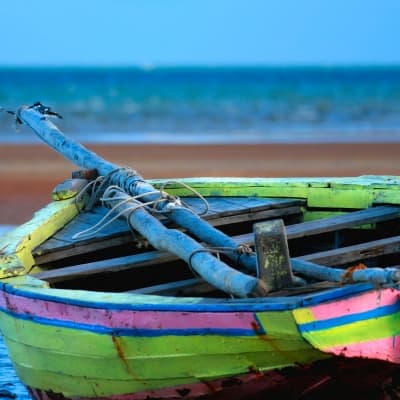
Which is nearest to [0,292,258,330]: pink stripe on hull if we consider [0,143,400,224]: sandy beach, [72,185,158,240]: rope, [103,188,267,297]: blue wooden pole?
[103,188,267,297]: blue wooden pole

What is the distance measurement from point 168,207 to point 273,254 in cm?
122

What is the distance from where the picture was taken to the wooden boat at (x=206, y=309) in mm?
3572

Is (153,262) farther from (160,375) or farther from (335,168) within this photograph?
(335,168)

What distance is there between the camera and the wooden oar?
3882 millimetres

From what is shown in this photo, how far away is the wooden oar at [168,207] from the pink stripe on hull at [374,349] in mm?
354

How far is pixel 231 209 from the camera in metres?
5.29

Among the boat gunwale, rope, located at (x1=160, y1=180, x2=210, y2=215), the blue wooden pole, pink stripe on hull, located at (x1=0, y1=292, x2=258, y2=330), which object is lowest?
pink stripe on hull, located at (x1=0, y1=292, x2=258, y2=330)

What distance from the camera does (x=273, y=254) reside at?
373 centimetres

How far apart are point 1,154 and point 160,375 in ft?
39.4

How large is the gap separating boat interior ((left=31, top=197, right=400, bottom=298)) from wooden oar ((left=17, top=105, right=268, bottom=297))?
159 mm

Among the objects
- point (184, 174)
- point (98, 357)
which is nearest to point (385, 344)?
point (98, 357)

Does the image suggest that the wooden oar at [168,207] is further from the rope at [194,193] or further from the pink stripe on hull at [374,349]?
the pink stripe on hull at [374,349]

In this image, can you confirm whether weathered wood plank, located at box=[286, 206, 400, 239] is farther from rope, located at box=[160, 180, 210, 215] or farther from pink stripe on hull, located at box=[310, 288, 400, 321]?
pink stripe on hull, located at box=[310, 288, 400, 321]

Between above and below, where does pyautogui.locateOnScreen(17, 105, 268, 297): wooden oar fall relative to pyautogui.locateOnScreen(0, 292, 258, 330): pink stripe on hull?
above
